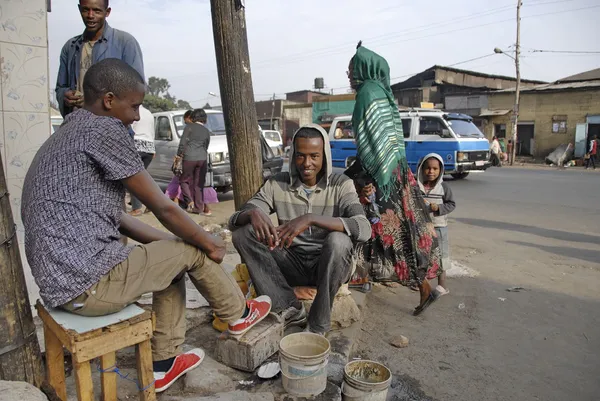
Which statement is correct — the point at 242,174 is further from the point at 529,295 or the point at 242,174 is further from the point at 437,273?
the point at 529,295

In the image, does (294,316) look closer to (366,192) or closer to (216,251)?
(216,251)

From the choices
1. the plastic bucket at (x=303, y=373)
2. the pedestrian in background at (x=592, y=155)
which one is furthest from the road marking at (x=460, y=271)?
the pedestrian in background at (x=592, y=155)

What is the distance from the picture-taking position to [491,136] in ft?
84.4

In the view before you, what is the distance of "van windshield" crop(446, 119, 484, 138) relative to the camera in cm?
1241

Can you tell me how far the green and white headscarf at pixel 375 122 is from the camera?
136 inches

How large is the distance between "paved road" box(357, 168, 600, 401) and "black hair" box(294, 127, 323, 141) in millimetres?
1512

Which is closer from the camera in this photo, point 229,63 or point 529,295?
point 229,63

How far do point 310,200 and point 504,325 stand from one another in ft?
6.13

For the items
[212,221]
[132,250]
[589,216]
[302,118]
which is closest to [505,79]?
[302,118]

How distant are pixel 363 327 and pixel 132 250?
6.60 feet

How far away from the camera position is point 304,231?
301 cm

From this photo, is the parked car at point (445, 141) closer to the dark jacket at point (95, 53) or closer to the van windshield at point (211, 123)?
the van windshield at point (211, 123)

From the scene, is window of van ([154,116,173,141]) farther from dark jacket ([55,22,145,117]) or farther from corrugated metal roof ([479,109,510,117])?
corrugated metal roof ([479,109,510,117])

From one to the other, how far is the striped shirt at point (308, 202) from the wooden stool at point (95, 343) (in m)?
1.10
